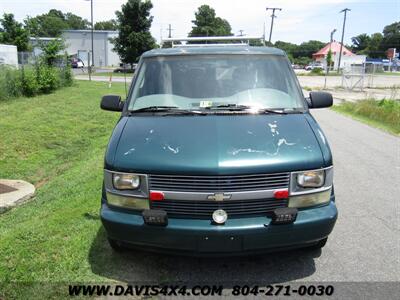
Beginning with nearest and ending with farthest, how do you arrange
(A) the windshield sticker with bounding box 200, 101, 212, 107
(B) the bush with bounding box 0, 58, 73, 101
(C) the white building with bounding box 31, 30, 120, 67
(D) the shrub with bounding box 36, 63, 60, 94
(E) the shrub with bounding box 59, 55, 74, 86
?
(A) the windshield sticker with bounding box 200, 101, 212, 107
(B) the bush with bounding box 0, 58, 73, 101
(D) the shrub with bounding box 36, 63, 60, 94
(E) the shrub with bounding box 59, 55, 74, 86
(C) the white building with bounding box 31, 30, 120, 67

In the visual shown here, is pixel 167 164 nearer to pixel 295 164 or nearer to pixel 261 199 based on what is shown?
pixel 261 199

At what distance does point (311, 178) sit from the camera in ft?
11.5

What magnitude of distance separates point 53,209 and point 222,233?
123 inches

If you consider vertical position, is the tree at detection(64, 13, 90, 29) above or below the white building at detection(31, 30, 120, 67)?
above

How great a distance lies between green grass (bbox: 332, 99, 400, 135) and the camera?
44.6 feet

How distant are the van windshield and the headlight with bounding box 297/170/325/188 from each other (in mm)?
1001

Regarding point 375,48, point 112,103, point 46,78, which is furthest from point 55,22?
point 112,103

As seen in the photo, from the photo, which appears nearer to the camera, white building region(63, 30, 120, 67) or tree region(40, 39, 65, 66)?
tree region(40, 39, 65, 66)

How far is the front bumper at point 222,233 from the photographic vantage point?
3328 mm

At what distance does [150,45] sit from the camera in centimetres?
5075

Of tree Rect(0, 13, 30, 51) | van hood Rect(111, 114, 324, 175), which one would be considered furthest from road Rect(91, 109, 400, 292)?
tree Rect(0, 13, 30, 51)

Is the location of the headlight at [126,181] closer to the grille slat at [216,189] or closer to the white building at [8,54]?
the grille slat at [216,189]

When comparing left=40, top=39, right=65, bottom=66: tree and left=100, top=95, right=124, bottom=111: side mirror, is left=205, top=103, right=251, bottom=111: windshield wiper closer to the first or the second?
left=100, top=95, right=124, bottom=111: side mirror

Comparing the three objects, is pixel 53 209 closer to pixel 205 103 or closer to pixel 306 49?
pixel 205 103
